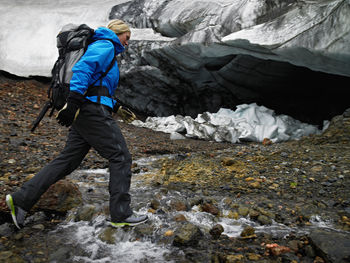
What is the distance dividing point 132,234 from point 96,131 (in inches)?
45.3

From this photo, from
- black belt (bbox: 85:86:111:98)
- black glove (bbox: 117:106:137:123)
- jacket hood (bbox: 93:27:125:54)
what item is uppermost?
jacket hood (bbox: 93:27:125:54)

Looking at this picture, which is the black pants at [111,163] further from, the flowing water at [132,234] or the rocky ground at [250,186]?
the rocky ground at [250,186]

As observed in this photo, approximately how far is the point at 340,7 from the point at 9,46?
1480 centimetres

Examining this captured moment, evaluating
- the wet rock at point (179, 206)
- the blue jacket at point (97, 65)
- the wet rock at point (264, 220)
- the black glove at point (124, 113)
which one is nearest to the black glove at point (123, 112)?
the black glove at point (124, 113)

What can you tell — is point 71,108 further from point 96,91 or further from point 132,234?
point 132,234

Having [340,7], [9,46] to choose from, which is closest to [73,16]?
[9,46]

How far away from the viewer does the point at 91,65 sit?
267 centimetres

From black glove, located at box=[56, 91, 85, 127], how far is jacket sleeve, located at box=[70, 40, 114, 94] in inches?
2.3

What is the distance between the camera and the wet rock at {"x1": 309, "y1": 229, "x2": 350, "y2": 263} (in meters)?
2.15

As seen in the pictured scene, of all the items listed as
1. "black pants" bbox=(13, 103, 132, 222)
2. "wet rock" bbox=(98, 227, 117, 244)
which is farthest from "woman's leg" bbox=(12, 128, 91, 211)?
"wet rock" bbox=(98, 227, 117, 244)

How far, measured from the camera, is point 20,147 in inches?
225

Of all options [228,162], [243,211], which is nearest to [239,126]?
[228,162]

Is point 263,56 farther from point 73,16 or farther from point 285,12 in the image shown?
point 73,16

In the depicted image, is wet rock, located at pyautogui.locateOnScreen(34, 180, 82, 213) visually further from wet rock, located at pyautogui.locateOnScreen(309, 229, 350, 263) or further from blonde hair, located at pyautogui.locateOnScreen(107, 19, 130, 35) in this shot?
wet rock, located at pyautogui.locateOnScreen(309, 229, 350, 263)
